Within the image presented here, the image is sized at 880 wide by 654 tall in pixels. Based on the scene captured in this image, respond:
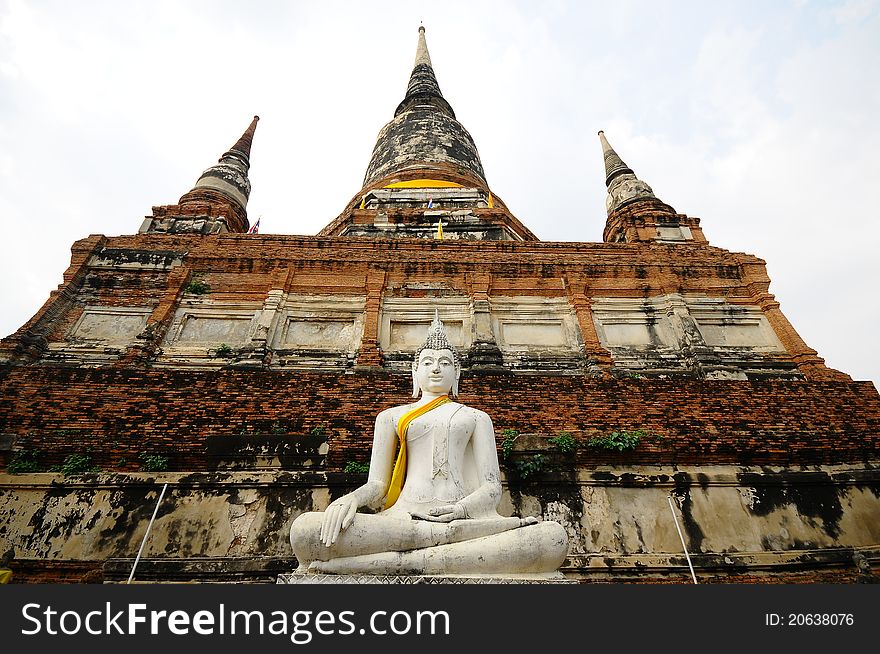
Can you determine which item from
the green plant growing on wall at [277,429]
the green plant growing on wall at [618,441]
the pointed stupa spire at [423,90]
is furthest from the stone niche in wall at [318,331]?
the pointed stupa spire at [423,90]

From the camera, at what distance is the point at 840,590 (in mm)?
3150

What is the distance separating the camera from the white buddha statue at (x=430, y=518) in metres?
3.57

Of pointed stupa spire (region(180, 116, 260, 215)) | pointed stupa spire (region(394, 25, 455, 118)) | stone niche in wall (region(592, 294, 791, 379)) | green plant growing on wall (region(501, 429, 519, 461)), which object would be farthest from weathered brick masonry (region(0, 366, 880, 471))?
pointed stupa spire (region(394, 25, 455, 118))

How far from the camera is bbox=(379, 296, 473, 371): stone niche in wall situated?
9.57 metres

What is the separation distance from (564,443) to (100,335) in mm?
8153

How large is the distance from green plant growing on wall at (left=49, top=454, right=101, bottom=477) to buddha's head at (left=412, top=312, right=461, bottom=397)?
14.2ft

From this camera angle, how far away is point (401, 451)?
4.66m

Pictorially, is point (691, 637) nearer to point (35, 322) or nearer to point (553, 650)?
point (553, 650)

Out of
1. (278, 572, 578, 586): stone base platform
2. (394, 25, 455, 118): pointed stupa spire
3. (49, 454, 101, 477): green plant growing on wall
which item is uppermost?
(394, 25, 455, 118): pointed stupa spire

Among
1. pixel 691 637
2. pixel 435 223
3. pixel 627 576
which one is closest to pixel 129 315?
pixel 435 223

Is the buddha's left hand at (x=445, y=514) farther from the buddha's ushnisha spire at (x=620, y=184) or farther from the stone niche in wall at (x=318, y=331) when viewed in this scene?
the buddha's ushnisha spire at (x=620, y=184)

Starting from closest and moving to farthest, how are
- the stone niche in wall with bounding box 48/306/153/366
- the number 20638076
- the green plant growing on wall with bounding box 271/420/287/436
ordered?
the number 20638076 < the green plant growing on wall with bounding box 271/420/287/436 < the stone niche in wall with bounding box 48/306/153/366

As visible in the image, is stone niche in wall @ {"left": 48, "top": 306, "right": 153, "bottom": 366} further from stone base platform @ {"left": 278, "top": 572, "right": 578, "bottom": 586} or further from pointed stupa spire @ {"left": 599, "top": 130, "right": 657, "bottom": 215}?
pointed stupa spire @ {"left": 599, "top": 130, "right": 657, "bottom": 215}

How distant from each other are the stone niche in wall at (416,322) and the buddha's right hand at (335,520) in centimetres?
559
